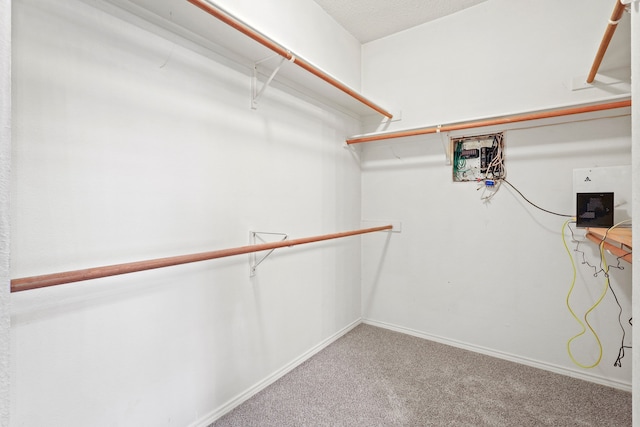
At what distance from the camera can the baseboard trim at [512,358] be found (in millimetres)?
1817

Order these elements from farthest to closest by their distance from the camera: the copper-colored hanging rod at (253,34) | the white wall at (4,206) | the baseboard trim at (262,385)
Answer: the baseboard trim at (262,385)
the copper-colored hanging rod at (253,34)
the white wall at (4,206)

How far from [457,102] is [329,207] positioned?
4.22 ft

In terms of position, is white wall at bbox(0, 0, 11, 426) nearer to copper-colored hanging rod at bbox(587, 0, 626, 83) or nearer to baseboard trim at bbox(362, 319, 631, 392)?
copper-colored hanging rod at bbox(587, 0, 626, 83)

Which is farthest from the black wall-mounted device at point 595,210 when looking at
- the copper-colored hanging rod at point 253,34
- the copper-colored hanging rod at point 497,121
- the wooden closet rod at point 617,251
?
the copper-colored hanging rod at point 253,34

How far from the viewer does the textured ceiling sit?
2172mm

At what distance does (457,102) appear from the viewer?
7.50ft

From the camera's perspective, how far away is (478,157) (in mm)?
2221

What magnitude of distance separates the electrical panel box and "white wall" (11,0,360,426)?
4.28 ft

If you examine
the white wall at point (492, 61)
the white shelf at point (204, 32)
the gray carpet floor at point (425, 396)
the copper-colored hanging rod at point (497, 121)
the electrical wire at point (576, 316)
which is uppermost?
the white wall at point (492, 61)

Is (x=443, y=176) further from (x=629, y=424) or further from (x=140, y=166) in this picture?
(x=140, y=166)

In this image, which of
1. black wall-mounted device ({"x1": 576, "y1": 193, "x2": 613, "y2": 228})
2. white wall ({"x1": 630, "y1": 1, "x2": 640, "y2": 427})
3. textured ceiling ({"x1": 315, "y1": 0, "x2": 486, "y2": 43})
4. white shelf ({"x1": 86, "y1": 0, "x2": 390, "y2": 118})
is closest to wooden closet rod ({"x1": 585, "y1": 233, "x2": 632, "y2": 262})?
black wall-mounted device ({"x1": 576, "y1": 193, "x2": 613, "y2": 228})

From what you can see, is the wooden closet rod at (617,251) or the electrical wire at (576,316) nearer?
the wooden closet rod at (617,251)

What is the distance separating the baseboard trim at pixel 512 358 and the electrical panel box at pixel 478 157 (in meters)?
1.28

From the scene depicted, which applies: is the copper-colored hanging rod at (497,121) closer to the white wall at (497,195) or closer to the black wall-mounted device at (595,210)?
the white wall at (497,195)
